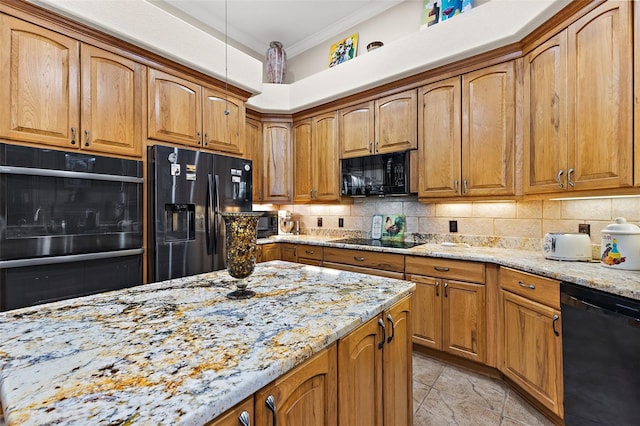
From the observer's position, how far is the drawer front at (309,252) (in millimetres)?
3086

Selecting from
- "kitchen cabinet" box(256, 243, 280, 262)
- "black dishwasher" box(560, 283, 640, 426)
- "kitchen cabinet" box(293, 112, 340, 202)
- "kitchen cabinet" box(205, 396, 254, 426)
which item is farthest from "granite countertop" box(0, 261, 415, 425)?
"kitchen cabinet" box(293, 112, 340, 202)

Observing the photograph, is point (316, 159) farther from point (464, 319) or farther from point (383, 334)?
point (383, 334)

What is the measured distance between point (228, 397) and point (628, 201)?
2542 millimetres

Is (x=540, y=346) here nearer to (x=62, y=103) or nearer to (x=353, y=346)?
(x=353, y=346)

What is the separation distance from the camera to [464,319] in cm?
220

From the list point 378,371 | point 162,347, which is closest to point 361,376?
point 378,371

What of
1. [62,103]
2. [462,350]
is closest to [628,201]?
[462,350]

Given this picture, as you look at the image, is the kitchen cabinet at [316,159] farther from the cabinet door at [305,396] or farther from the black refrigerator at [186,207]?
the cabinet door at [305,396]

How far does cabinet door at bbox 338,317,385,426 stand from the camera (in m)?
0.93

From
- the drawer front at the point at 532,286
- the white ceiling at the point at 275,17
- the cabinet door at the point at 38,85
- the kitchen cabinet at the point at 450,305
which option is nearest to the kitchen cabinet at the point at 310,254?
the kitchen cabinet at the point at 450,305

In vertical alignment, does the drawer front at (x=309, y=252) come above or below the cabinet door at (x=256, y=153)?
below

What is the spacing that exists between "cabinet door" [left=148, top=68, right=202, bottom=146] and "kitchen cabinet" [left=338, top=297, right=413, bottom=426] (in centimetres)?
227

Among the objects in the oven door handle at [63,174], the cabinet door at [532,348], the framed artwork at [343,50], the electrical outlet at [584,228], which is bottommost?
the cabinet door at [532,348]

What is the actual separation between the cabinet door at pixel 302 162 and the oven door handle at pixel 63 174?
177cm
